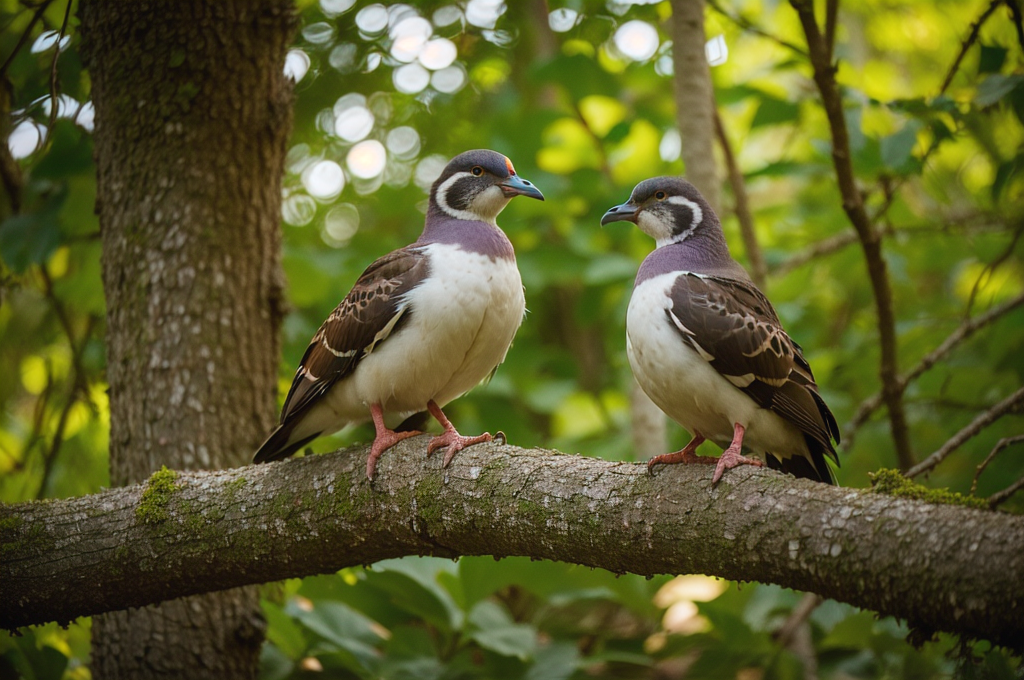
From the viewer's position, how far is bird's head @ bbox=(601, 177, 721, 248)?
14.1 ft

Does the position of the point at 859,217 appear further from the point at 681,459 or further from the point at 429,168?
the point at 429,168

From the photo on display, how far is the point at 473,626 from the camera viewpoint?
4.96 meters

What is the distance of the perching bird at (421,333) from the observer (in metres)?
3.83

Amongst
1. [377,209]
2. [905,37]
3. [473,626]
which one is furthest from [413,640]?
[905,37]

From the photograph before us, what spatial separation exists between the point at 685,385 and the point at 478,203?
156 cm

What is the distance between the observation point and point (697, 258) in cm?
412

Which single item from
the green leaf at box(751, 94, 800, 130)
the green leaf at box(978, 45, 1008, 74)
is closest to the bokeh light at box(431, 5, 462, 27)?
the green leaf at box(751, 94, 800, 130)

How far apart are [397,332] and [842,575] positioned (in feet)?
Result: 7.14

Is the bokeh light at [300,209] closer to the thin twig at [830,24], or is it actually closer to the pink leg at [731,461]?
the thin twig at [830,24]

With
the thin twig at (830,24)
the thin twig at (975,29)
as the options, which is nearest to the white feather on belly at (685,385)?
the thin twig at (830,24)

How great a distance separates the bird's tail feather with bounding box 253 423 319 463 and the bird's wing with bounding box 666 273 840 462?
1.99 metres

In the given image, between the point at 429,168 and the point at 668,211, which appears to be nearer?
the point at 668,211

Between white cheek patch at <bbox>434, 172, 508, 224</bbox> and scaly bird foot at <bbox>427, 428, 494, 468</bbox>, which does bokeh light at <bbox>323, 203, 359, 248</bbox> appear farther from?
scaly bird foot at <bbox>427, 428, 494, 468</bbox>

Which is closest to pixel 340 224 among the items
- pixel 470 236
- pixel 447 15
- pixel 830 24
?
pixel 447 15
